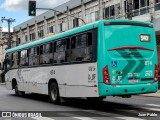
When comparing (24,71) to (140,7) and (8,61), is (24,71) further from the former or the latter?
(140,7)

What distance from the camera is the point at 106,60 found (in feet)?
40.8

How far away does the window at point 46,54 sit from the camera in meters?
16.5

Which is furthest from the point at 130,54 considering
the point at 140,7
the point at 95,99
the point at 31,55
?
the point at 140,7

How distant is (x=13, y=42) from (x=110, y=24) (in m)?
65.0

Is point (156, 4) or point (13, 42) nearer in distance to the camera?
point (156, 4)

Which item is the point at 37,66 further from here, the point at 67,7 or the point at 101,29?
the point at 67,7

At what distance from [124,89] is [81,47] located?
94.2 inches

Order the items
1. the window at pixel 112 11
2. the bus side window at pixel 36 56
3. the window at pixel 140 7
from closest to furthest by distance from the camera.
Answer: the bus side window at pixel 36 56 < the window at pixel 140 7 < the window at pixel 112 11

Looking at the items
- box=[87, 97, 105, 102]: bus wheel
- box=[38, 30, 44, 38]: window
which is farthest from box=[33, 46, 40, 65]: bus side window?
box=[38, 30, 44, 38]: window

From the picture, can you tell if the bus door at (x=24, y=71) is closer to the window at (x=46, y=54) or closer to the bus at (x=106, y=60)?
the window at (x=46, y=54)

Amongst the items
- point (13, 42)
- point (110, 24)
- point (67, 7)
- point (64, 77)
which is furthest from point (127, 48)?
point (13, 42)

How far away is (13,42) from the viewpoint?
7594cm

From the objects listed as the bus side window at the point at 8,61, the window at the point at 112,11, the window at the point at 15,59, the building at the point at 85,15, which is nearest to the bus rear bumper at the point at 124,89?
the window at the point at 15,59

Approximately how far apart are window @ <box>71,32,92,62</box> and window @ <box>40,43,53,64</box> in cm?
236
